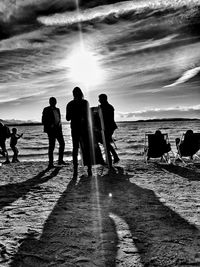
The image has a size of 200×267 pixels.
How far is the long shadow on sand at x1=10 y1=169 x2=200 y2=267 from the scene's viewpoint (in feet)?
8.84

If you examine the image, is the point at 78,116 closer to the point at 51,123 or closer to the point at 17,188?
the point at 51,123

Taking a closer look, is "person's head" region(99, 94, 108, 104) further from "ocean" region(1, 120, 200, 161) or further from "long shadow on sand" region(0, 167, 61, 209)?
"ocean" region(1, 120, 200, 161)

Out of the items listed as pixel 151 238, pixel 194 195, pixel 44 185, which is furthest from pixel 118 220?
pixel 44 185

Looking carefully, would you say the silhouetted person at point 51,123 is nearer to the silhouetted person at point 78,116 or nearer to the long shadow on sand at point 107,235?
the silhouetted person at point 78,116

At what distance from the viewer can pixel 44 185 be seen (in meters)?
6.28

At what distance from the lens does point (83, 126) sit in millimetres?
6980

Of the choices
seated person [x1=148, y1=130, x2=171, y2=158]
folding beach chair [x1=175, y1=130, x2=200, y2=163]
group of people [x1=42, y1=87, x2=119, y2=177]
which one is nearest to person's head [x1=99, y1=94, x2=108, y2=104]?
group of people [x1=42, y1=87, x2=119, y2=177]

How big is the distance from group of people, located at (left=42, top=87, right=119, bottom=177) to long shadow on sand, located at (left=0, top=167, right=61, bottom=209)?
36.1 inches

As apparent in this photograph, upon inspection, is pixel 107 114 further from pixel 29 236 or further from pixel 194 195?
pixel 29 236

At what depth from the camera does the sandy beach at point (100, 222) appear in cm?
275

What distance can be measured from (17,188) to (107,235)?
10.9ft

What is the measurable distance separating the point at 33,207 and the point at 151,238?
6.94 feet

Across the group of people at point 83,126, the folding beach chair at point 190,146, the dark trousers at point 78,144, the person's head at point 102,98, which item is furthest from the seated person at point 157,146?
the dark trousers at point 78,144

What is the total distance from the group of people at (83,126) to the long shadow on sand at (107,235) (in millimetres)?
2131
